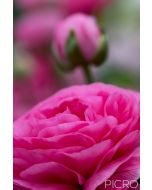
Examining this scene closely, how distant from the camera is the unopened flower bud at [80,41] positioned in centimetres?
68

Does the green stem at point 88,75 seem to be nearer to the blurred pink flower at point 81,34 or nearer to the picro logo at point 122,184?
the blurred pink flower at point 81,34

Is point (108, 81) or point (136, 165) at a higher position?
point (108, 81)

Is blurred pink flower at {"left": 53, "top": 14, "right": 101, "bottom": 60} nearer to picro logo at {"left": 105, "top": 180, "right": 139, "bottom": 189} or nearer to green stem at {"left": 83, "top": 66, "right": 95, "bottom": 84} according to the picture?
→ green stem at {"left": 83, "top": 66, "right": 95, "bottom": 84}

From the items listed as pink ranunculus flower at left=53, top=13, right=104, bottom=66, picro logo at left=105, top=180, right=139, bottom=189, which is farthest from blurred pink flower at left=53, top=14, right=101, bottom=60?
picro logo at left=105, top=180, right=139, bottom=189

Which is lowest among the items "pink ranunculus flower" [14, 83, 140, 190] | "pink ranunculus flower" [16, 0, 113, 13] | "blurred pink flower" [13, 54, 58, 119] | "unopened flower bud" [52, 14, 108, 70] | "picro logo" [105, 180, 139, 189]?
"picro logo" [105, 180, 139, 189]

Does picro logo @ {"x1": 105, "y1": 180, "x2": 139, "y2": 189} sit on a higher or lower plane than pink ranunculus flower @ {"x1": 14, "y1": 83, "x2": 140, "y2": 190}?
lower

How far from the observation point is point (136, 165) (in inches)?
25.5

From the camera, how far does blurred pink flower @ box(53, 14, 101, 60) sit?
681mm

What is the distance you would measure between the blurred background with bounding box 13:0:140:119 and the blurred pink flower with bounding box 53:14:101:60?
0.04 ft

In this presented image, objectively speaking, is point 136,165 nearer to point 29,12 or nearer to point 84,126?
point 84,126

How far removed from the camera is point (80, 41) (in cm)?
68

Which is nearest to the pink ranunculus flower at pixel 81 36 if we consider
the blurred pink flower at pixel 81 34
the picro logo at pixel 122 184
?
the blurred pink flower at pixel 81 34
